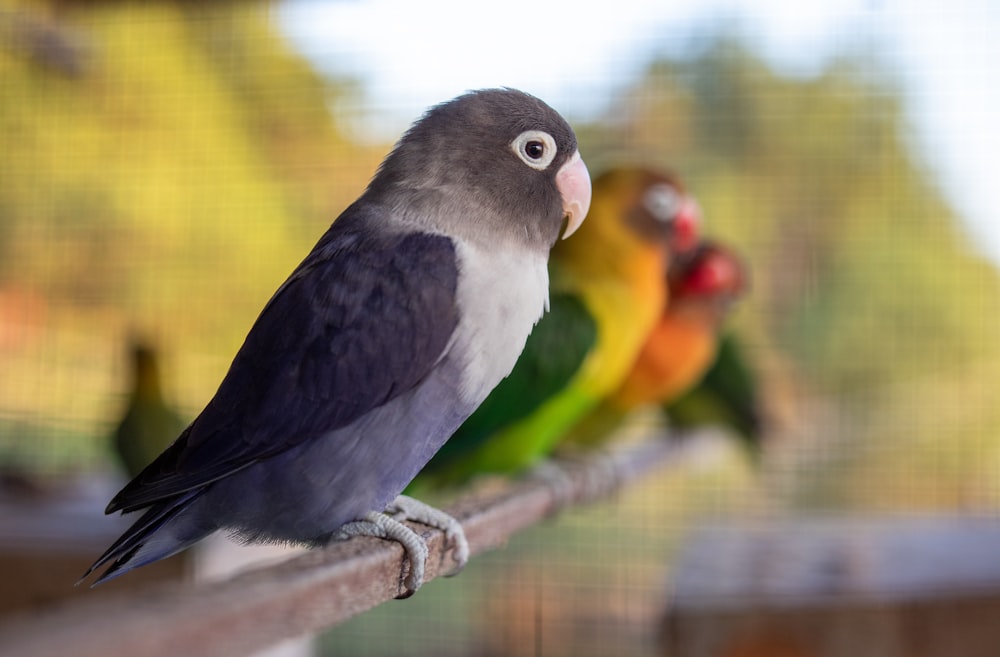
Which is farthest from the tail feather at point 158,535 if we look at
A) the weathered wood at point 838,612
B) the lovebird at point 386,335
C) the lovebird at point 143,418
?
the weathered wood at point 838,612

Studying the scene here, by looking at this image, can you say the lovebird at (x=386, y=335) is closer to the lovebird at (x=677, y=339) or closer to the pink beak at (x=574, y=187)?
the pink beak at (x=574, y=187)

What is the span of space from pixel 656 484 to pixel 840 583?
1.28m

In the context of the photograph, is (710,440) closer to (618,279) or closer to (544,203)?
(618,279)

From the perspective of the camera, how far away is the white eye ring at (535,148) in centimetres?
38

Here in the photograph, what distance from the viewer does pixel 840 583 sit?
1.09 meters

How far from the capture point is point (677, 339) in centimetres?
A: 169

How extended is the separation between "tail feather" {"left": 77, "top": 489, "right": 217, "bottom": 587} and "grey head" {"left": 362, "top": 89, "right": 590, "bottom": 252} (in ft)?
0.49

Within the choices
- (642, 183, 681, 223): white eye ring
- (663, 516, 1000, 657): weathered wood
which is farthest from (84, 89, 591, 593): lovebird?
(642, 183, 681, 223): white eye ring

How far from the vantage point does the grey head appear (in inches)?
14.9

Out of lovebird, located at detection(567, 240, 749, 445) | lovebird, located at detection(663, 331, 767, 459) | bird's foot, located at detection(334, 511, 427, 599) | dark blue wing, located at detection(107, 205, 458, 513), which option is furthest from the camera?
lovebird, located at detection(663, 331, 767, 459)

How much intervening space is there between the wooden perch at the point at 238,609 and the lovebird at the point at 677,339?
1055 millimetres

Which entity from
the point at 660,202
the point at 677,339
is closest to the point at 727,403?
the point at 677,339

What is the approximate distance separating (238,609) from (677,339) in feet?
4.76

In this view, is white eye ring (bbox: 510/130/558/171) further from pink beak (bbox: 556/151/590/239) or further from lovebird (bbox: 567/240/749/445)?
lovebird (bbox: 567/240/749/445)
